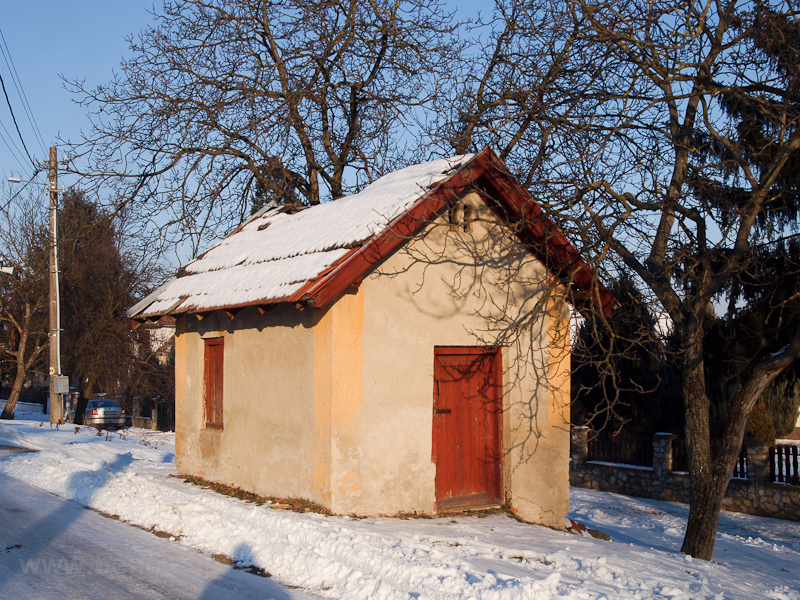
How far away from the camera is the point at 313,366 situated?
812 cm

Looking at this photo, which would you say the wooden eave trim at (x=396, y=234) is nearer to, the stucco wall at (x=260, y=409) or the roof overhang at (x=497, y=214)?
the roof overhang at (x=497, y=214)

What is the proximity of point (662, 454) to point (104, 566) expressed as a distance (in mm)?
14227

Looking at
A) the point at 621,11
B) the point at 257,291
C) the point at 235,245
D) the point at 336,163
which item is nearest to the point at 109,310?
the point at 336,163

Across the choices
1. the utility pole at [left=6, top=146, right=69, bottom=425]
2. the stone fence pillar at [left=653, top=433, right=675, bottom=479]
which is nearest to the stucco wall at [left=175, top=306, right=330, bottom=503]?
the stone fence pillar at [left=653, top=433, right=675, bottom=479]

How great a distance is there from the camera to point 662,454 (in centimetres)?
1688

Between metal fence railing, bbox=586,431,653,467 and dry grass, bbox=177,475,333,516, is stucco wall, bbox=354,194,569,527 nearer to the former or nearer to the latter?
dry grass, bbox=177,475,333,516

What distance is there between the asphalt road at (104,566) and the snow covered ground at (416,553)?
319 millimetres

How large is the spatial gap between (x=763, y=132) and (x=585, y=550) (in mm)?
8853

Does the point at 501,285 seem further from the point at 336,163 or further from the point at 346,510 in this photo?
the point at 336,163

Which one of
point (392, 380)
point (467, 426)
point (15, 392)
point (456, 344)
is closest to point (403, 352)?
point (392, 380)

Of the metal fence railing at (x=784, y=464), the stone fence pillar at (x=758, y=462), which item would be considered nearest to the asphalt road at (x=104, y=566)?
the stone fence pillar at (x=758, y=462)

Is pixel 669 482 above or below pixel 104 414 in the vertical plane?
below

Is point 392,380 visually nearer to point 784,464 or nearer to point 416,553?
point 416,553

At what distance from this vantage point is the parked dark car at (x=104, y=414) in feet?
106
